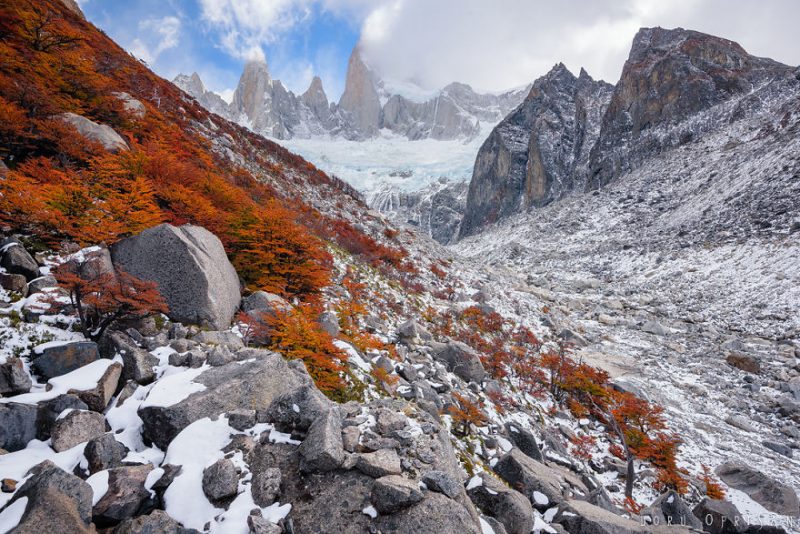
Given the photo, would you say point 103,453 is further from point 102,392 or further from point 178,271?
point 178,271

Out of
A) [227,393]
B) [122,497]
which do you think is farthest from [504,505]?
[122,497]

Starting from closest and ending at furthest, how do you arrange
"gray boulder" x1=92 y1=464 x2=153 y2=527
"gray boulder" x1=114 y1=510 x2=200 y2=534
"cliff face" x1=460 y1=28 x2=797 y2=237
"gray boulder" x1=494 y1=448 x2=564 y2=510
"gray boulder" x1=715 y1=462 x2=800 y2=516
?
"gray boulder" x1=114 y1=510 x2=200 y2=534 → "gray boulder" x1=92 y1=464 x2=153 y2=527 → "gray boulder" x1=494 y1=448 x2=564 y2=510 → "gray boulder" x1=715 y1=462 x2=800 y2=516 → "cliff face" x1=460 y1=28 x2=797 y2=237

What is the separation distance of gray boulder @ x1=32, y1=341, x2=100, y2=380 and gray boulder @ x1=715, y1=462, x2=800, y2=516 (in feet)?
42.6

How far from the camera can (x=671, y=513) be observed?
668cm

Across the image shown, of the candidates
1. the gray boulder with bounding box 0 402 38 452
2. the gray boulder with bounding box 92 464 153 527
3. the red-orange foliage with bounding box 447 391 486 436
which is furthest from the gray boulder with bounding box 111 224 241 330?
the red-orange foliage with bounding box 447 391 486 436

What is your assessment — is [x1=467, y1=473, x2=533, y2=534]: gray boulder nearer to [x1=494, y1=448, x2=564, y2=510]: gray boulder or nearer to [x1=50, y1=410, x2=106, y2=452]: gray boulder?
[x1=494, y1=448, x2=564, y2=510]: gray boulder

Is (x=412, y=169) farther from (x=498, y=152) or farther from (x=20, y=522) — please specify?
(x=20, y=522)

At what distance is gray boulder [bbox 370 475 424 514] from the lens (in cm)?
338

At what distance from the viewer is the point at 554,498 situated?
5348 mm

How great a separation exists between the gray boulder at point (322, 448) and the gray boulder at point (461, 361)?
617 centimetres

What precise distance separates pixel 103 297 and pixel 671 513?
410 inches

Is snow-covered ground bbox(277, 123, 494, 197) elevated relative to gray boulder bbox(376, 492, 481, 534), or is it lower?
elevated

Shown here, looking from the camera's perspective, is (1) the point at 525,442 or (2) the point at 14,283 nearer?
(2) the point at 14,283

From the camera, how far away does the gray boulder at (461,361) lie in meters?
9.70
